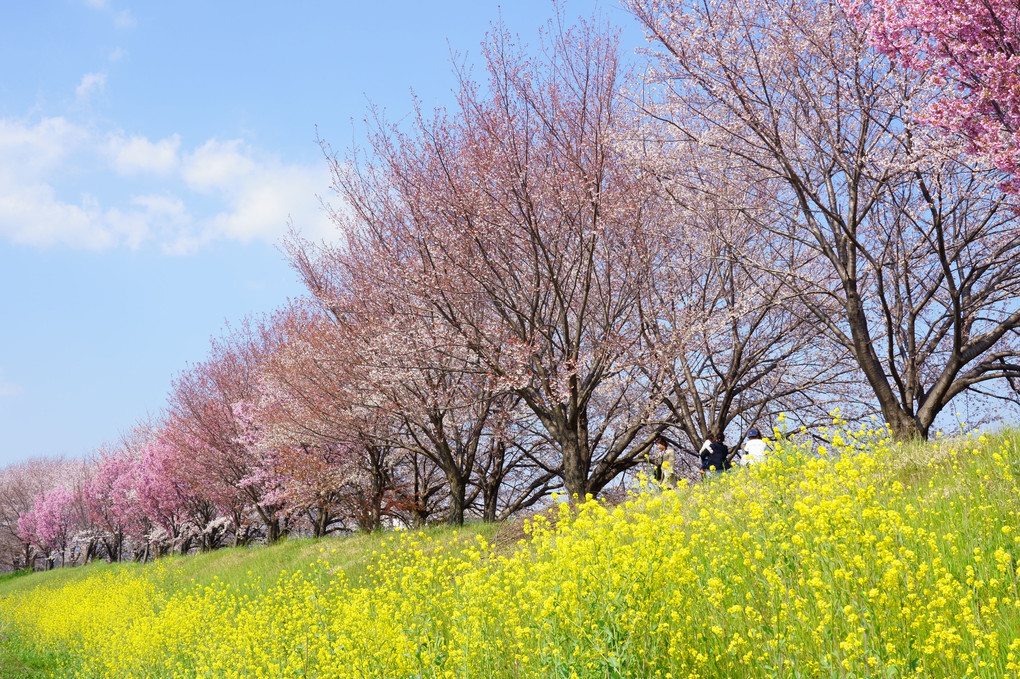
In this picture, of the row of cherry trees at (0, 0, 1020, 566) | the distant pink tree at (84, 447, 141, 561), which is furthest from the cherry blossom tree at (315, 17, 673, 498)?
the distant pink tree at (84, 447, 141, 561)

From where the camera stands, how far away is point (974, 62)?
8203mm

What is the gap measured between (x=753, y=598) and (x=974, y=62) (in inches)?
290

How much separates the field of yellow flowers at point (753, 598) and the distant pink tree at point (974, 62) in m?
3.71

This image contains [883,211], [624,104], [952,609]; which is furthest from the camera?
[883,211]

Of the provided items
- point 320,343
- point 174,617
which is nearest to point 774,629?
point 174,617

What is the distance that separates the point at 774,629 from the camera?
3775mm

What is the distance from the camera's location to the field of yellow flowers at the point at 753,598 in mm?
3520

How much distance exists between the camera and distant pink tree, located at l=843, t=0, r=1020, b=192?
25.8ft

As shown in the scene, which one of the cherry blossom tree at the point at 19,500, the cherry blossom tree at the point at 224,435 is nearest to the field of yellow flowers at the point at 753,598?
the cherry blossom tree at the point at 224,435

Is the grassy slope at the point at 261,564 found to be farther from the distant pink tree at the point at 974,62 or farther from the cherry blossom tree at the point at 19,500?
the cherry blossom tree at the point at 19,500

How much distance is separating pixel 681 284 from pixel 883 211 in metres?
4.12

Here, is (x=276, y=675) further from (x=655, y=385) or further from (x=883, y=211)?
(x=883, y=211)

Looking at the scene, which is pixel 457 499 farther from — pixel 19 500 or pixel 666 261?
pixel 19 500

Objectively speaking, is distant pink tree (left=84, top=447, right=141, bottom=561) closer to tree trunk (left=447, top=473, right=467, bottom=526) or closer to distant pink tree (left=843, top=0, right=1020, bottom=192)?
tree trunk (left=447, top=473, right=467, bottom=526)
